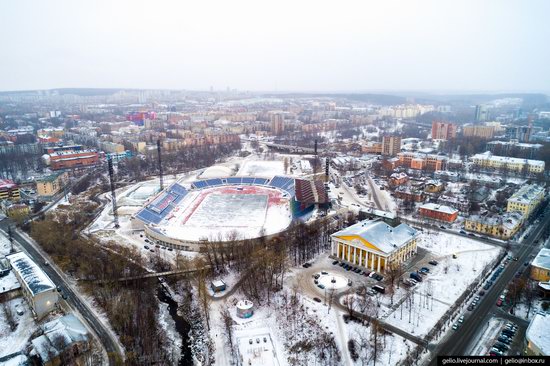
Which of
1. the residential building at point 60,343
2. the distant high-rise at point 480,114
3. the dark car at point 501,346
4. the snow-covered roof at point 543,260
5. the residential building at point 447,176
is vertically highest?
the distant high-rise at point 480,114

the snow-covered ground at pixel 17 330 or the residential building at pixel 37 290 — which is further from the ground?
the residential building at pixel 37 290

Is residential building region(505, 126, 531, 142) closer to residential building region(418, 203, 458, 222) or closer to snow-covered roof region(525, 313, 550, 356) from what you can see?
residential building region(418, 203, 458, 222)

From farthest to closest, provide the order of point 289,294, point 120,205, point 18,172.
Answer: point 18,172, point 120,205, point 289,294

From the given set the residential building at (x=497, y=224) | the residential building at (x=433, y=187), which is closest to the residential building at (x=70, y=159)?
the residential building at (x=433, y=187)

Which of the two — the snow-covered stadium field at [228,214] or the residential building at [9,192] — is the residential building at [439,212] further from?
the residential building at [9,192]

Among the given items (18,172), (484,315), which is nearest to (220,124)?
(18,172)

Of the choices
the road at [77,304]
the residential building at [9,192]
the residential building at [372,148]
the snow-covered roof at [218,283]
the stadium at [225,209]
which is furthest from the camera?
the residential building at [372,148]

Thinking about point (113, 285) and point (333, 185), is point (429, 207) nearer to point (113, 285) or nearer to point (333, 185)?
point (333, 185)
